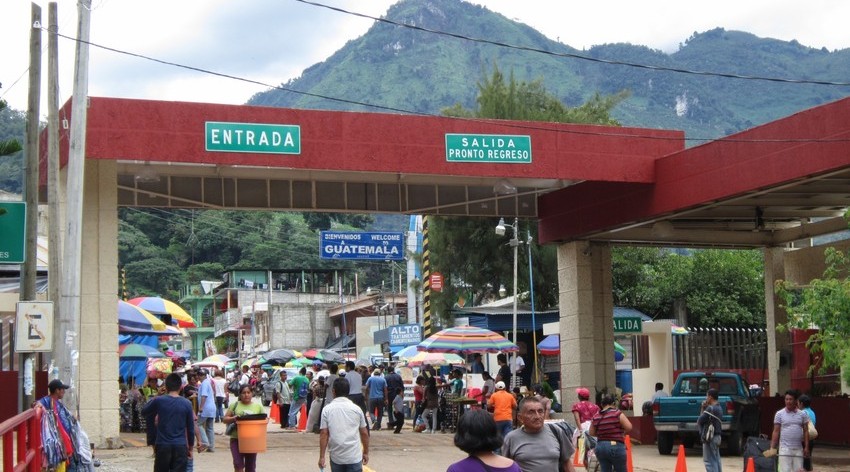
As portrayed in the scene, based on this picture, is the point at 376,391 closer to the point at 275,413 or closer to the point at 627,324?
the point at 627,324

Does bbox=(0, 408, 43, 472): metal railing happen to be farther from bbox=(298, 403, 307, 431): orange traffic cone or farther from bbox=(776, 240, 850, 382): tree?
bbox=(298, 403, 307, 431): orange traffic cone

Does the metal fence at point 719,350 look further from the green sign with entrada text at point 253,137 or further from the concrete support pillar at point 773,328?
the green sign with entrada text at point 253,137

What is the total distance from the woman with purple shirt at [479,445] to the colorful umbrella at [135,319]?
80.6 feet

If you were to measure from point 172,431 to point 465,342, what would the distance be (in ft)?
56.5

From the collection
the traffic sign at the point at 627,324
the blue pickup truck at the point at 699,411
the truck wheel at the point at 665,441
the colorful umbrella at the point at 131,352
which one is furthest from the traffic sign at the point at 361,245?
the truck wheel at the point at 665,441

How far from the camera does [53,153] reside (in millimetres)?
20969

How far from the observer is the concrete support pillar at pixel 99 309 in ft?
73.0

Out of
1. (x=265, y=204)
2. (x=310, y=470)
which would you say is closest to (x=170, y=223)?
(x=265, y=204)

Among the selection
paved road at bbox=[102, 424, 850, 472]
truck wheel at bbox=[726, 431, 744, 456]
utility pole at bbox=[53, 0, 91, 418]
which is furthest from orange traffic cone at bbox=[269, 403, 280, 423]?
utility pole at bbox=[53, 0, 91, 418]

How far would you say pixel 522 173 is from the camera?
2430 centimetres

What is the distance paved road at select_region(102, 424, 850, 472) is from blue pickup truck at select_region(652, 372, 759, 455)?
0.48 m

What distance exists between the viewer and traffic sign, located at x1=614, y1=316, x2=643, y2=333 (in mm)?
29875

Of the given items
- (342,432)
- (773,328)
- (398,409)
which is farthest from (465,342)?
(342,432)

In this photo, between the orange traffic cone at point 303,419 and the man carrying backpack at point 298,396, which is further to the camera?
the orange traffic cone at point 303,419
